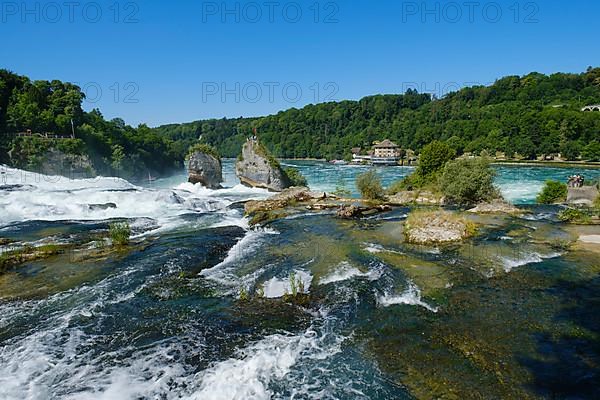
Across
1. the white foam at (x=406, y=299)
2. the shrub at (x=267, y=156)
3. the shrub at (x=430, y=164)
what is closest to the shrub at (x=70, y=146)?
the shrub at (x=267, y=156)

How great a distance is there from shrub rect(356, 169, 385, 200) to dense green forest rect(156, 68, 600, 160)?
296 ft

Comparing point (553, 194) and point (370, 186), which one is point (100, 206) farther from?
point (553, 194)

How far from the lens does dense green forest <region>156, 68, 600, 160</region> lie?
111 m

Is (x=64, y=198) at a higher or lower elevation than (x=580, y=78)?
lower

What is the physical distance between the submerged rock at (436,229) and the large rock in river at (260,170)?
31103 mm

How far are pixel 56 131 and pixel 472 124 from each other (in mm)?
128055

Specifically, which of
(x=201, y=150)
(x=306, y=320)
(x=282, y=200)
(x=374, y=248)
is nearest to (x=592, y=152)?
(x=282, y=200)

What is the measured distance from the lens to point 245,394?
858 cm

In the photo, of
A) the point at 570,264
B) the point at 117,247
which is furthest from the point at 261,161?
the point at 570,264

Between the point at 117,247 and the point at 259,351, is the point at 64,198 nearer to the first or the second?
the point at 117,247

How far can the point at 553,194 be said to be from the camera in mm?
40375

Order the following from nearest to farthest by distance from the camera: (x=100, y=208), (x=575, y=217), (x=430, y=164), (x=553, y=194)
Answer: (x=575, y=217), (x=100, y=208), (x=553, y=194), (x=430, y=164)

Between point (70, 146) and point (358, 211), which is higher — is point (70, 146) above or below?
above

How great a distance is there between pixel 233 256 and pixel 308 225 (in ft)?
28.1
